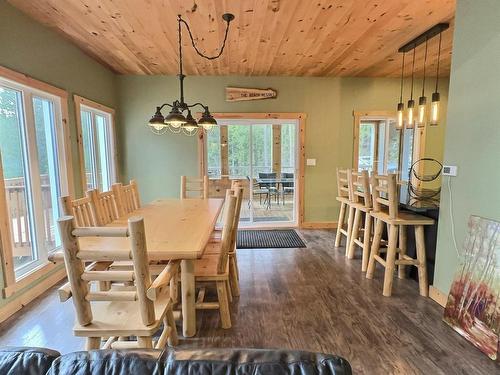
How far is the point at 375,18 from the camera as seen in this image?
2711 millimetres

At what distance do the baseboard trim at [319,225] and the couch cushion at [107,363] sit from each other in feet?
14.6

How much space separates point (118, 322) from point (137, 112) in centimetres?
409

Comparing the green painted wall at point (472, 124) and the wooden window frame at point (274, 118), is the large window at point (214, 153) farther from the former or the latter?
the green painted wall at point (472, 124)

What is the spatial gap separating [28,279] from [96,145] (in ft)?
7.01

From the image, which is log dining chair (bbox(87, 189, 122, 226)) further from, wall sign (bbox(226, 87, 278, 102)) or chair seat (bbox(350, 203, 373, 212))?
Result: wall sign (bbox(226, 87, 278, 102))

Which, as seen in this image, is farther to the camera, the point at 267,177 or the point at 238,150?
the point at 267,177

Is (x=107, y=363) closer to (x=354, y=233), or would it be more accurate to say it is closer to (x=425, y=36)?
(x=354, y=233)

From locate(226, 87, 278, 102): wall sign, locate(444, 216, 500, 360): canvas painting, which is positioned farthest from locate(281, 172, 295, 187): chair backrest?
locate(444, 216, 500, 360): canvas painting

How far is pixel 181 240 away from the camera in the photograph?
1.80m

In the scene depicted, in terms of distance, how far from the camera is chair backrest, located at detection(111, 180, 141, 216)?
278cm

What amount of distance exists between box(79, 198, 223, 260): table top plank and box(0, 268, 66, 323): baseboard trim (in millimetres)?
1088

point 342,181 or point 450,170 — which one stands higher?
point 450,170

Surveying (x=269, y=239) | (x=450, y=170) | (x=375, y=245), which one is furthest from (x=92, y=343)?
Answer: (x=269, y=239)

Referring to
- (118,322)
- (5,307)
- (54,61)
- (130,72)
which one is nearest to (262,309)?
(118,322)
